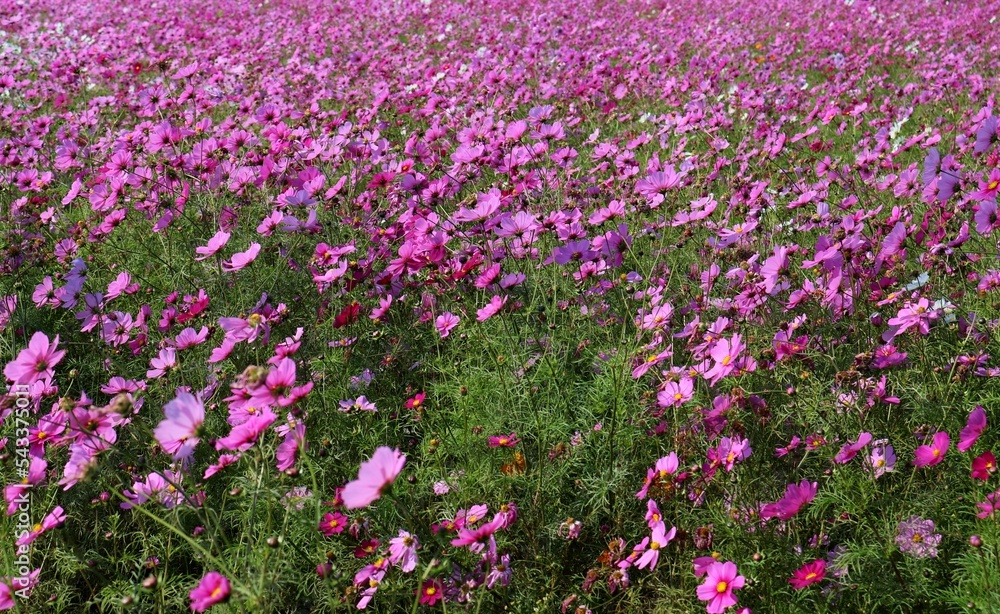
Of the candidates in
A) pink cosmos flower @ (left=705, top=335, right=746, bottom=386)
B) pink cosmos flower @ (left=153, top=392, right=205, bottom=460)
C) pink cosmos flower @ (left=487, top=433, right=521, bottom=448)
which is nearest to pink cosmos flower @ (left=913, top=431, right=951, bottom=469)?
pink cosmos flower @ (left=705, top=335, right=746, bottom=386)

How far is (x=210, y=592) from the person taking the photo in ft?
3.25

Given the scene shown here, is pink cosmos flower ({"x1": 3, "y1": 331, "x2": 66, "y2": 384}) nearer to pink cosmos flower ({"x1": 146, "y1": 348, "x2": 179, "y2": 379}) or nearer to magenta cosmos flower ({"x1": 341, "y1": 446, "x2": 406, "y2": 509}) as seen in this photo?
pink cosmos flower ({"x1": 146, "y1": 348, "x2": 179, "y2": 379})

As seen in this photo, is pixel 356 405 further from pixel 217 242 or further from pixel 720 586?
pixel 720 586

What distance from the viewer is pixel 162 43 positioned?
6.95m

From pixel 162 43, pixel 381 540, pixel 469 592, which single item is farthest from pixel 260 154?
pixel 162 43

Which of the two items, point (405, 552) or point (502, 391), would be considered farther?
point (502, 391)

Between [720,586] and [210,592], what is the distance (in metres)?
0.82

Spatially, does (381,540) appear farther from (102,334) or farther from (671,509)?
(102,334)

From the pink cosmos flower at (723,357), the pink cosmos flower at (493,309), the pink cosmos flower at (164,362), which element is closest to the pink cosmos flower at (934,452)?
the pink cosmos flower at (723,357)

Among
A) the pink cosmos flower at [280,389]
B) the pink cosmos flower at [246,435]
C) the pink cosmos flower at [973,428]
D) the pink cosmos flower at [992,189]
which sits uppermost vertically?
the pink cosmos flower at [280,389]

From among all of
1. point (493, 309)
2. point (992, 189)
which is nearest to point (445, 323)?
point (493, 309)

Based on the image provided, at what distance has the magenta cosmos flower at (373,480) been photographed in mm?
943

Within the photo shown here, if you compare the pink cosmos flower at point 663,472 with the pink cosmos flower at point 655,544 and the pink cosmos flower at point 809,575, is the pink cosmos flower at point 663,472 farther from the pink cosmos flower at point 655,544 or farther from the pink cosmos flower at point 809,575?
the pink cosmos flower at point 809,575

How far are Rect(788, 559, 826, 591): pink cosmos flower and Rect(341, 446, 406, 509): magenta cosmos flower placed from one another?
764 millimetres
